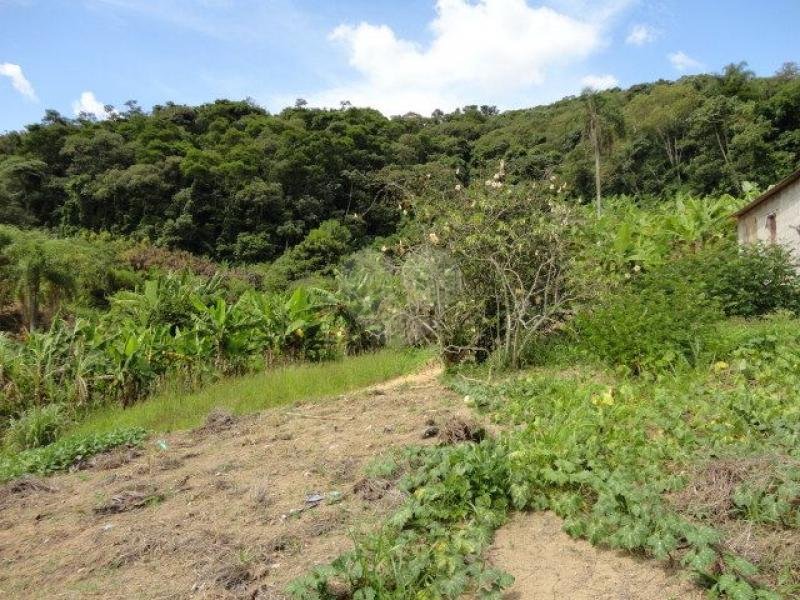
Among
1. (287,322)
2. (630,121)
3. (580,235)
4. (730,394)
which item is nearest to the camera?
(730,394)

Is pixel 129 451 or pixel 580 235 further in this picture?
pixel 580 235

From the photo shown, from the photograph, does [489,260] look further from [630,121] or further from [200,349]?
[630,121]

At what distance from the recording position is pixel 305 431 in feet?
20.0

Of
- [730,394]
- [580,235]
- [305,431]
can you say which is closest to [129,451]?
[305,431]

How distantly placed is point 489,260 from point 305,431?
336cm

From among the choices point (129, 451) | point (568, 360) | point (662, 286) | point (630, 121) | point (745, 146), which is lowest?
point (129, 451)

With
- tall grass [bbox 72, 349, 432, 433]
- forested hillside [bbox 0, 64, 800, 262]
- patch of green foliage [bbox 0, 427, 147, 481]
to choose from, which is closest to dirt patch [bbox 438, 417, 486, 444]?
tall grass [bbox 72, 349, 432, 433]

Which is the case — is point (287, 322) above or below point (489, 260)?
below

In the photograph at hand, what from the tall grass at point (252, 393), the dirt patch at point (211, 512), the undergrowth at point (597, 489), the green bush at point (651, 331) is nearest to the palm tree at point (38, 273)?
the tall grass at point (252, 393)

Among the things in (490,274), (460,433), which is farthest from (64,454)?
(490,274)

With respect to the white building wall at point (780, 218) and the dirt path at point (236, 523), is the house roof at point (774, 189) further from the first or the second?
the dirt path at point (236, 523)

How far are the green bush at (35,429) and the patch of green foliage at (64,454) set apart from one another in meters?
0.78

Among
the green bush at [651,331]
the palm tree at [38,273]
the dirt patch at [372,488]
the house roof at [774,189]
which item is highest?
the house roof at [774,189]

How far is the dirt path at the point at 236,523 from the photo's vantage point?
3141 mm
